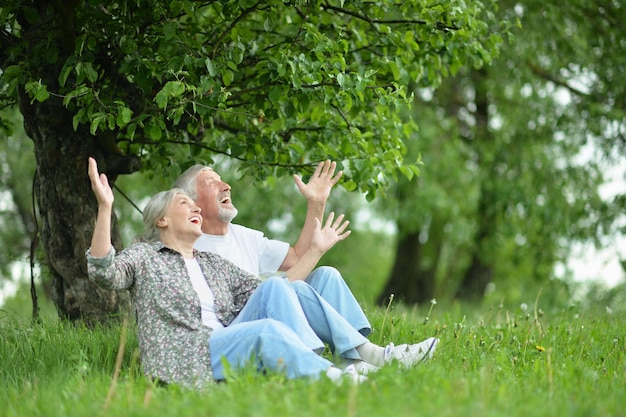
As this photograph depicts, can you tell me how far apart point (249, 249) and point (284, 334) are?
1451 mm

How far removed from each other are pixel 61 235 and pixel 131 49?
1.65 m

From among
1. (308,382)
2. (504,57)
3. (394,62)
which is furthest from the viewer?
(504,57)

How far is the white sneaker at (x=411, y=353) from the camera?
16.0ft

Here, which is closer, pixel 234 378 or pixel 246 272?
pixel 234 378

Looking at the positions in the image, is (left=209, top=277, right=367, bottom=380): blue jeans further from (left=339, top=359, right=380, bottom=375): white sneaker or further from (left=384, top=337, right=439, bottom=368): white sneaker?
(left=384, top=337, right=439, bottom=368): white sneaker

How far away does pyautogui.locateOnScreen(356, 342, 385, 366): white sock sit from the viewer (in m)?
4.96

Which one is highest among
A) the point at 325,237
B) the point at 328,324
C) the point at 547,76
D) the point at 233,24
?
the point at 547,76

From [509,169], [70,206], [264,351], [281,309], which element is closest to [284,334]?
[264,351]

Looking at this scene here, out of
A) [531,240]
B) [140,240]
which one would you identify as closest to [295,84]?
[140,240]

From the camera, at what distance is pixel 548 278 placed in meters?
14.2

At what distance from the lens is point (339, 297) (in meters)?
5.27

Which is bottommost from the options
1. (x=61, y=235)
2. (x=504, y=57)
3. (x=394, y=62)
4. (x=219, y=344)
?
(x=219, y=344)

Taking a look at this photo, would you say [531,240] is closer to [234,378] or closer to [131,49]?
[131,49]

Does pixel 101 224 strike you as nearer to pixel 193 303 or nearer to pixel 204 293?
pixel 193 303
